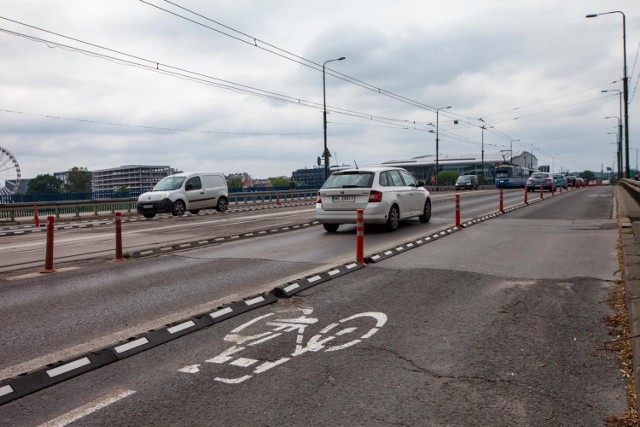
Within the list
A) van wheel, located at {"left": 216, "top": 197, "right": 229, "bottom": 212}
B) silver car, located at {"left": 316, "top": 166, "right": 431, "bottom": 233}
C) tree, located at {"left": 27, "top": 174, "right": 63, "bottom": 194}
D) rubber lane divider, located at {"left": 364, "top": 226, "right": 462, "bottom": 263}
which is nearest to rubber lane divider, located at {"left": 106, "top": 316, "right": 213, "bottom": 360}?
rubber lane divider, located at {"left": 364, "top": 226, "right": 462, "bottom": 263}

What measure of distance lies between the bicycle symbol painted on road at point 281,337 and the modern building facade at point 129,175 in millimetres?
68967

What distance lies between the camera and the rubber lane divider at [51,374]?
3.60m

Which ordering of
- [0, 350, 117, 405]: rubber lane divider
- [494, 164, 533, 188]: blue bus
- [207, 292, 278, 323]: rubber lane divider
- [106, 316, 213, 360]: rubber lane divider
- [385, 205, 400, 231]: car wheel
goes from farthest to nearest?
[494, 164, 533, 188]: blue bus < [385, 205, 400, 231]: car wheel < [207, 292, 278, 323]: rubber lane divider < [106, 316, 213, 360]: rubber lane divider < [0, 350, 117, 405]: rubber lane divider

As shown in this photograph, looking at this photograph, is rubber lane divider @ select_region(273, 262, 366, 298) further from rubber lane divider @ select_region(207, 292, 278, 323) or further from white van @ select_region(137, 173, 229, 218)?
white van @ select_region(137, 173, 229, 218)

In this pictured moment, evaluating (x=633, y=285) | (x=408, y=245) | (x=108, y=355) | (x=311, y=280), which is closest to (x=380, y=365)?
(x=108, y=355)

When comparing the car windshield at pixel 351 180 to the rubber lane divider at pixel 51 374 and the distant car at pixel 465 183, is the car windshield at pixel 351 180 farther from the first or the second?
the distant car at pixel 465 183

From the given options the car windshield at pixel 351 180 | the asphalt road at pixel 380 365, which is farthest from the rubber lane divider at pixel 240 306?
the car windshield at pixel 351 180

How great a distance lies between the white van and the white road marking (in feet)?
64.3

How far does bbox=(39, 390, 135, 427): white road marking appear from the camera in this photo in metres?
3.15

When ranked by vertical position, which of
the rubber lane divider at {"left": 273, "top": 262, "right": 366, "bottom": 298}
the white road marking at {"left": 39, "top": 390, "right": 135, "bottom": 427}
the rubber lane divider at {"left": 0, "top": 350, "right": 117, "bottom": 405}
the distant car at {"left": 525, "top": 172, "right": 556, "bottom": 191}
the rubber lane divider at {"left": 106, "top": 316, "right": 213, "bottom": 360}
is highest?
the distant car at {"left": 525, "top": 172, "right": 556, "bottom": 191}

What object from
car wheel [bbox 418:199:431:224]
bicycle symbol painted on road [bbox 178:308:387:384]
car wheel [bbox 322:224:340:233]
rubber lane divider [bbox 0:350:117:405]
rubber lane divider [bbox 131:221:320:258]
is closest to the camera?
rubber lane divider [bbox 0:350:117:405]

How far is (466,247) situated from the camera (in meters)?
10.5

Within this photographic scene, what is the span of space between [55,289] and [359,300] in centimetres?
406

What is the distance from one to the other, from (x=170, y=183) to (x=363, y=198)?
1286cm
